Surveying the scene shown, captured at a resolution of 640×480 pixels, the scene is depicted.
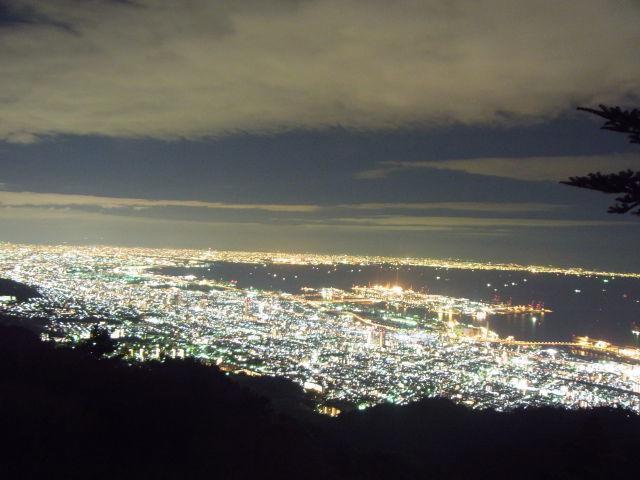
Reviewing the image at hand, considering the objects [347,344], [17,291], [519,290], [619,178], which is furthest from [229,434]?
[519,290]

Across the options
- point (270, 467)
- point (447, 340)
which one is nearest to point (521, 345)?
point (447, 340)

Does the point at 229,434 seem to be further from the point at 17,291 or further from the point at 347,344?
the point at 17,291

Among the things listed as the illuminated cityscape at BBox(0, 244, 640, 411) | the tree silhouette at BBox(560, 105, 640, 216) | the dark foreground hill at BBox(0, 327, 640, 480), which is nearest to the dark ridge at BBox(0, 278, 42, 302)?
the illuminated cityscape at BBox(0, 244, 640, 411)

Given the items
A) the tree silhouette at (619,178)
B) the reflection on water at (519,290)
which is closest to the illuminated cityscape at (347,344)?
the reflection on water at (519,290)

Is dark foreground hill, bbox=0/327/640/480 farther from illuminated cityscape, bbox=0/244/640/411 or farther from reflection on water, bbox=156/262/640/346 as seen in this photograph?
reflection on water, bbox=156/262/640/346

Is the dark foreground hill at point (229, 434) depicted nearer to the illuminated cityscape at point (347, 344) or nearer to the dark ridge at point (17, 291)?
the illuminated cityscape at point (347, 344)

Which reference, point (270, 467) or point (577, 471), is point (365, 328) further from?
point (270, 467)
